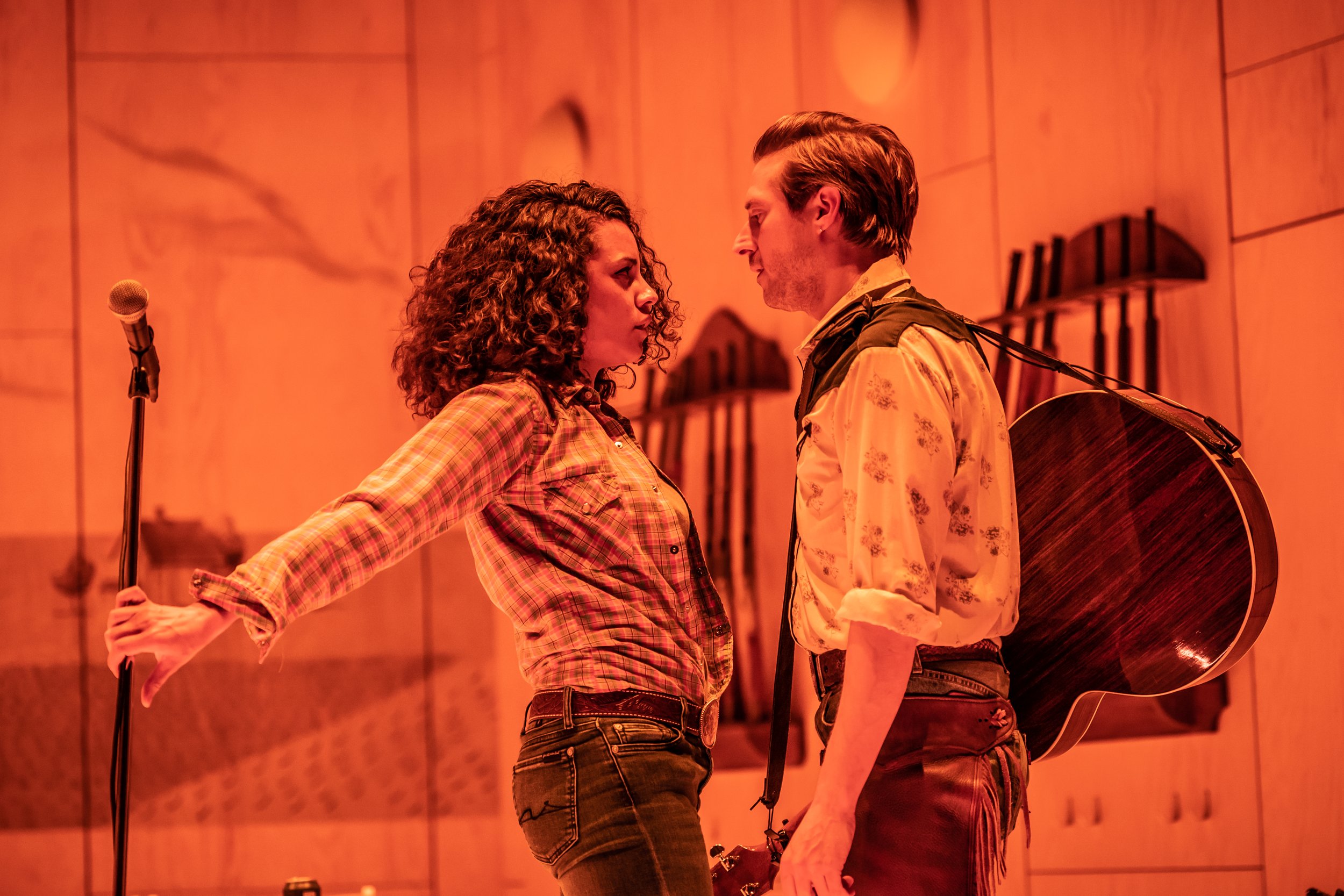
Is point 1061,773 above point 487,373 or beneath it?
beneath

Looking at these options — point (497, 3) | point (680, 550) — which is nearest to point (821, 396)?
point (680, 550)

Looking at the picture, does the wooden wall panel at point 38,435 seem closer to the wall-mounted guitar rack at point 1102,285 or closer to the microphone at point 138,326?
the wall-mounted guitar rack at point 1102,285

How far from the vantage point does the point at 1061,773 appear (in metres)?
3.30

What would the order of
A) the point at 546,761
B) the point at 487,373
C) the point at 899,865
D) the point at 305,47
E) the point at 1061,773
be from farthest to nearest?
1. the point at 305,47
2. the point at 1061,773
3. the point at 487,373
4. the point at 546,761
5. the point at 899,865

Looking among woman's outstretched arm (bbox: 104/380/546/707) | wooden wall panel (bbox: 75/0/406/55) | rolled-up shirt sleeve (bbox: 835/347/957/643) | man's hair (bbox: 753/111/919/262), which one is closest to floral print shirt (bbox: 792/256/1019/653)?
rolled-up shirt sleeve (bbox: 835/347/957/643)

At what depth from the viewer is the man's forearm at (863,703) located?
150 cm

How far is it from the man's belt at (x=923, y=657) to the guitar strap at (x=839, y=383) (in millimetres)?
39

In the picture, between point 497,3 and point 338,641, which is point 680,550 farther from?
point 497,3

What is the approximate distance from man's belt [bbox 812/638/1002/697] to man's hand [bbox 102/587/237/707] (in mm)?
686

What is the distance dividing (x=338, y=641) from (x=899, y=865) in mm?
3535

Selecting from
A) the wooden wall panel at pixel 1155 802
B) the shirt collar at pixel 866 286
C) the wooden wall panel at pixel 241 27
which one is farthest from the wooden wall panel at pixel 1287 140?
the wooden wall panel at pixel 241 27

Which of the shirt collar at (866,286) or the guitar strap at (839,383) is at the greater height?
the shirt collar at (866,286)

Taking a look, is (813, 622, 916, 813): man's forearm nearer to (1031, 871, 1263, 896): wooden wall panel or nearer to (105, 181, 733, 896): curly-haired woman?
(105, 181, 733, 896): curly-haired woman

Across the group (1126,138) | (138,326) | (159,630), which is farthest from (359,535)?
(1126,138)
